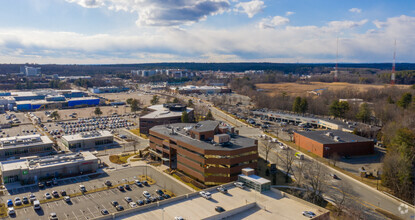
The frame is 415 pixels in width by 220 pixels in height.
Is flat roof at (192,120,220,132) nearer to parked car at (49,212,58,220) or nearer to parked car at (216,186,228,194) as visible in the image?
parked car at (216,186,228,194)

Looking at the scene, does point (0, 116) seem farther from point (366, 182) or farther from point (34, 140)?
point (366, 182)

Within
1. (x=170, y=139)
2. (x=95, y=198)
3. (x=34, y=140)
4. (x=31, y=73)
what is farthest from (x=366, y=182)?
(x=31, y=73)

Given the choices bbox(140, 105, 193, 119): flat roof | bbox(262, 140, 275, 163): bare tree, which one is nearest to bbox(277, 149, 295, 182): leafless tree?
bbox(262, 140, 275, 163): bare tree

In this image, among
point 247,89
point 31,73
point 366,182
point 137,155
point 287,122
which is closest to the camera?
point 366,182

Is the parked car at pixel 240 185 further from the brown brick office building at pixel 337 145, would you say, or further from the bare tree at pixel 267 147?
the brown brick office building at pixel 337 145

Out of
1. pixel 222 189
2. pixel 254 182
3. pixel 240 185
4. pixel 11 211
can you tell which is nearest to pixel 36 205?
pixel 11 211

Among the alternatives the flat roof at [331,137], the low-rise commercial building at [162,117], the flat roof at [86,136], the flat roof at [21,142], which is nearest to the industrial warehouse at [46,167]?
the flat roof at [21,142]
